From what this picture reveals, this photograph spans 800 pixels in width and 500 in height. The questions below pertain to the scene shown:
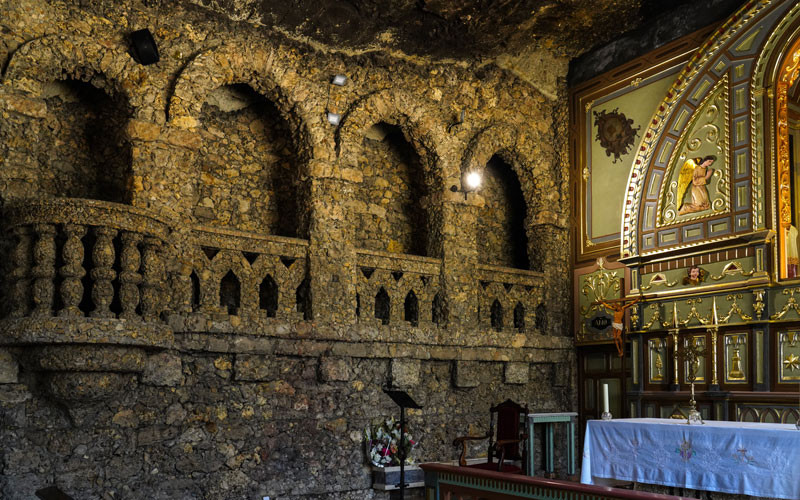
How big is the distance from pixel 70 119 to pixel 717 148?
6.62m

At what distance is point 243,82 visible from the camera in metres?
7.80

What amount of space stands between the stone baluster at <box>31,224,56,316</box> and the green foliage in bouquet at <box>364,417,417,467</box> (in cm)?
341

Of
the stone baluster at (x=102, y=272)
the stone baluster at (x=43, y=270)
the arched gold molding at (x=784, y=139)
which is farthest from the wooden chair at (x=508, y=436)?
the stone baluster at (x=43, y=270)

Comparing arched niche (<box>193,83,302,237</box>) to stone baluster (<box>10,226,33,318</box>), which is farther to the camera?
arched niche (<box>193,83,302,237</box>)

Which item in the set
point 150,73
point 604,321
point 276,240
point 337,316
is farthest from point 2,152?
point 604,321

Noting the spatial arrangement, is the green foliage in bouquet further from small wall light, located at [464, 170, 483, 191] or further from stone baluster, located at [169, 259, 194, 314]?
small wall light, located at [464, 170, 483, 191]

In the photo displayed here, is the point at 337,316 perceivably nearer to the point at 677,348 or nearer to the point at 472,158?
the point at 472,158

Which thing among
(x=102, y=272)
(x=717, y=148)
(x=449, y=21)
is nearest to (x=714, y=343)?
(x=717, y=148)

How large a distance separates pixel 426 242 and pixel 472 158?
1.14m

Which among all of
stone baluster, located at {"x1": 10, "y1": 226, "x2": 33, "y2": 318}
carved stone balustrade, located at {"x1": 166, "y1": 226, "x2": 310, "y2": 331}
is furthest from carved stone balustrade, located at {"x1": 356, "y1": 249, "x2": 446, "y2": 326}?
stone baluster, located at {"x1": 10, "y1": 226, "x2": 33, "y2": 318}

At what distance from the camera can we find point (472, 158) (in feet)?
29.8

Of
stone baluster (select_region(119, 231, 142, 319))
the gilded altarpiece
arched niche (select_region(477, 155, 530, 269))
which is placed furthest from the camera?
arched niche (select_region(477, 155, 530, 269))

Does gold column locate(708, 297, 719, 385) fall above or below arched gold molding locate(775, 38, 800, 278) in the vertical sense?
below

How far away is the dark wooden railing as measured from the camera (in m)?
3.73
